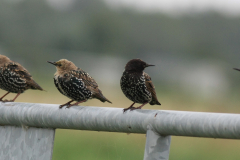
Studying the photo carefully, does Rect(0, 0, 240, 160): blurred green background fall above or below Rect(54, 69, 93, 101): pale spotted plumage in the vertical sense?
above

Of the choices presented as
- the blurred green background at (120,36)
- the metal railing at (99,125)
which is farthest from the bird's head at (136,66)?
the blurred green background at (120,36)

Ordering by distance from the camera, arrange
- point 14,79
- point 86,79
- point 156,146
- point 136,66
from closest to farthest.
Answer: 1. point 156,146
2. point 136,66
3. point 86,79
4. point 14,79

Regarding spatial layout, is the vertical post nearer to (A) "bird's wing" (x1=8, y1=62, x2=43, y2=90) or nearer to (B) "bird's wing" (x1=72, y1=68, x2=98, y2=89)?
(B) "bird's wing" (x1=72, y1=68, x2=98, y2=89)

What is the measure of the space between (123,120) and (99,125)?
16cm

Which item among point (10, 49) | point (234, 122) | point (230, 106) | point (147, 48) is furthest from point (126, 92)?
point (147, 48)

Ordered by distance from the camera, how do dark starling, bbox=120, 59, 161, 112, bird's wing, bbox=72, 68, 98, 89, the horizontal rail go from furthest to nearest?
bird's wing, bbox=72, 68, 98, 89, dark starling, bbox=120, 59, 161, 112, the horizontal rail

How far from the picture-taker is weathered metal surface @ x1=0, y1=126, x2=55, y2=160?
A: 9.37 feet

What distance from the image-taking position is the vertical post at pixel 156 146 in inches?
93.0

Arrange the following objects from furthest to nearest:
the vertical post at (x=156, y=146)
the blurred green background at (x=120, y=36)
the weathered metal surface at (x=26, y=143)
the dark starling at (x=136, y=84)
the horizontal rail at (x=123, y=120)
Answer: the blurred green background at (x=120, y=36), the dark starling at (x=136, y=84), the weathered metal surface at (x=26, y=143), the vertical post at (x=156, y=146), the horizontal rail at (x=123, y=120)

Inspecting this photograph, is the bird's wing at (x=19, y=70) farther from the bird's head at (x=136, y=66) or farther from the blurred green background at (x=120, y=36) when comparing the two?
the blurred green background at (x=120, y=36)

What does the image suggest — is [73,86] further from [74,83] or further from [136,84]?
[136,84]

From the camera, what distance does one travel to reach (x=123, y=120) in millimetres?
2541

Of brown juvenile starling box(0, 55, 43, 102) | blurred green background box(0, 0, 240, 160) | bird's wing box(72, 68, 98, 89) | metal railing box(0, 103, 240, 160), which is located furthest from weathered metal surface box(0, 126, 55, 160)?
blurred green background box(0, 0, 240, 160)

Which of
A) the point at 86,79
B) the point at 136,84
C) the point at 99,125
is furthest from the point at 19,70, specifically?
the point at 99,125
